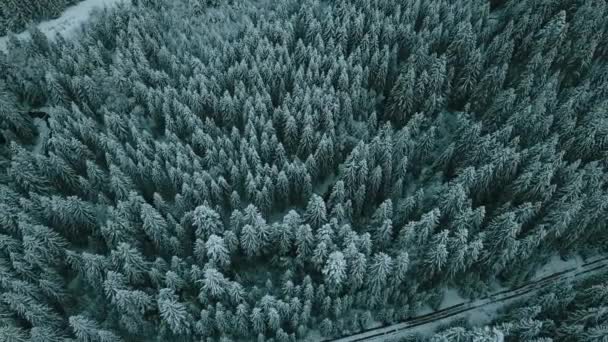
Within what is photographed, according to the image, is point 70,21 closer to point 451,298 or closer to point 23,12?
point 23,12

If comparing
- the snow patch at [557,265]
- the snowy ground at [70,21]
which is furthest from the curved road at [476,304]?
the snowy ground at [70,21]

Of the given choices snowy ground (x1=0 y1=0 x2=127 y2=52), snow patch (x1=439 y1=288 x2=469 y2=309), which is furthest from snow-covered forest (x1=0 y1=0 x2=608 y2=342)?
snowy ground (x1=0 y1=0 x2=127 y2=52)

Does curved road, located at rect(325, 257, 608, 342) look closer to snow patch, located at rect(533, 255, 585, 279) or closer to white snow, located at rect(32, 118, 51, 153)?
snow patch, located at rect(533, 255, 585, 279)

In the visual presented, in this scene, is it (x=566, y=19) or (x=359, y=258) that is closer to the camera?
(x=359, y=258)

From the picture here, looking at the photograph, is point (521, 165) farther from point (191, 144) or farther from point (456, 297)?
point (191, 144)

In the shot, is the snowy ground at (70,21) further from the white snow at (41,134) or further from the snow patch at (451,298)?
the snow patch at (451,298)

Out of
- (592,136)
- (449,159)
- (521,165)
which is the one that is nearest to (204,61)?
(449,159)
